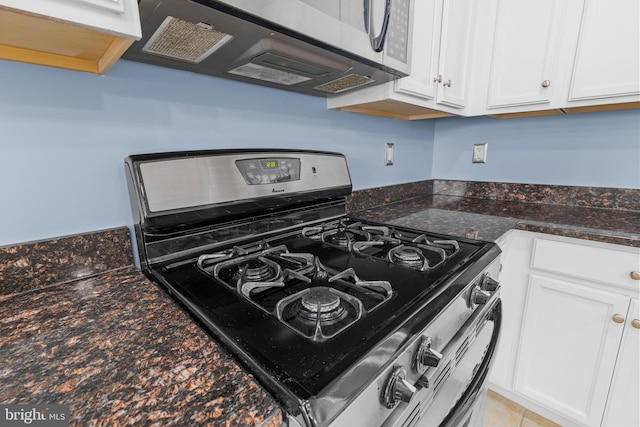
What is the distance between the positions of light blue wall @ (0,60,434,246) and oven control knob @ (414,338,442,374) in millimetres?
749

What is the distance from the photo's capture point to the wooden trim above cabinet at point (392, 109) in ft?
3.88

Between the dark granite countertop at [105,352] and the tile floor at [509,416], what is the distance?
1.46 metres

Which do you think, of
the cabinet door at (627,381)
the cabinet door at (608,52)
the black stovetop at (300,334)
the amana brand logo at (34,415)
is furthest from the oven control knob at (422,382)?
the cabinet door at (608,52)

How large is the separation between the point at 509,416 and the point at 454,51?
166 cm

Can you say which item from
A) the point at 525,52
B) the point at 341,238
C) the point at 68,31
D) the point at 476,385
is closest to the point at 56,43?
the point at 68,31

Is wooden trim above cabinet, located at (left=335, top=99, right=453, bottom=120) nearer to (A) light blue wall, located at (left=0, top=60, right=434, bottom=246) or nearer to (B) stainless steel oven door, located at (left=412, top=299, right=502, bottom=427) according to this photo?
(A) light blue wall, located at (left=0, top=60, right=434, bottom=246)

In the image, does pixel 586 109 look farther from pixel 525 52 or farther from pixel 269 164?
pixel 269 164

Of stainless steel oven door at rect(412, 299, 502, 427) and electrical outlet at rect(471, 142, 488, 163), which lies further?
electrical outlet at rect(471, 142, 488, 163)

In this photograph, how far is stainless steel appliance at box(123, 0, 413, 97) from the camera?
0.55 m

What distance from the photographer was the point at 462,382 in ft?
2.35

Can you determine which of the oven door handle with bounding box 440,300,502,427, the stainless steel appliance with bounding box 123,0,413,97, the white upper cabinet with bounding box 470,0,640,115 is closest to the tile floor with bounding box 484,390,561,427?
the oven door handle with bounding box 440,300,502,427

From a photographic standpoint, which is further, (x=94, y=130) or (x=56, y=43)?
(x=94, y=130)

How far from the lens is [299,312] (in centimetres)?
51

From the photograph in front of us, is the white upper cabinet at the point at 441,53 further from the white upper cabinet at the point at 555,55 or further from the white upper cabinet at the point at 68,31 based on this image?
the white upper cabinet at the point at 68,31
